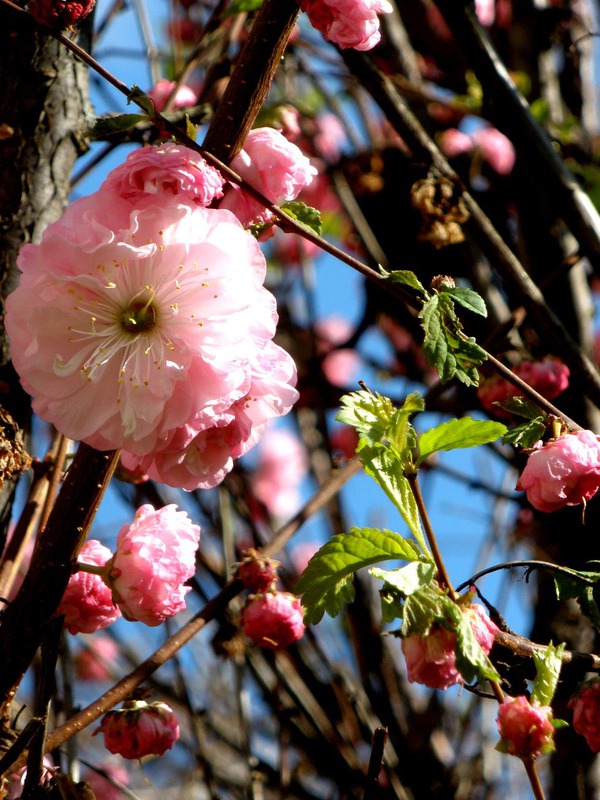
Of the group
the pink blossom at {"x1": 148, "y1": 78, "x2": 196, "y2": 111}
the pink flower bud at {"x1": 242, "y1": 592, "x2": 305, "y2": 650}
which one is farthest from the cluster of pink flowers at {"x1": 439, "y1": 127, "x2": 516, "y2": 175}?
the pink flower bud at {"x1": 242, "y1": 592, "x2": 305, "y2": 650}

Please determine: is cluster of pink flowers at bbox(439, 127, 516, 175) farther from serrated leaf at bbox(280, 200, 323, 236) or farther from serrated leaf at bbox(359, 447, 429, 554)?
serrated leaf at bbox(359, 447, 429, 554)

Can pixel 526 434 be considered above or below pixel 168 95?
below

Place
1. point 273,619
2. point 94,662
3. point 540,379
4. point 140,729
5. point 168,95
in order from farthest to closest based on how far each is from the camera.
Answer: point 94,662
point 168,95
point 540,379
point 273,619
point 140,729

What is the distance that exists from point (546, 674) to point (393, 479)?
0.83 ft

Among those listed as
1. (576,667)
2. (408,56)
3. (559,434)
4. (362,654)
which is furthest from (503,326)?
(408,56)

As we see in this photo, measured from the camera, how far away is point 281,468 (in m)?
4.11

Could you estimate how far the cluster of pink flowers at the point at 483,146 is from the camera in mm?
2400

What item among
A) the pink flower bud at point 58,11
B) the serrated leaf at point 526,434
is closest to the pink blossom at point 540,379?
the serrated leaf at point 526,434

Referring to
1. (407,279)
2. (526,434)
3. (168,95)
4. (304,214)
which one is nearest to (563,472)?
(526,434)

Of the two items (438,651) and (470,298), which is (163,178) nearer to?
(470,298)

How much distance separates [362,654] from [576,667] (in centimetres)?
109

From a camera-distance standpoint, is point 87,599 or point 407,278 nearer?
point 407,278

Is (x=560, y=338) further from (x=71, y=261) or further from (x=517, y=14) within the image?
(x=517, y=14)

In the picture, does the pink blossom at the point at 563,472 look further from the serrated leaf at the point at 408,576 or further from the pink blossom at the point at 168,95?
the pink blossom at the point at 168,95
